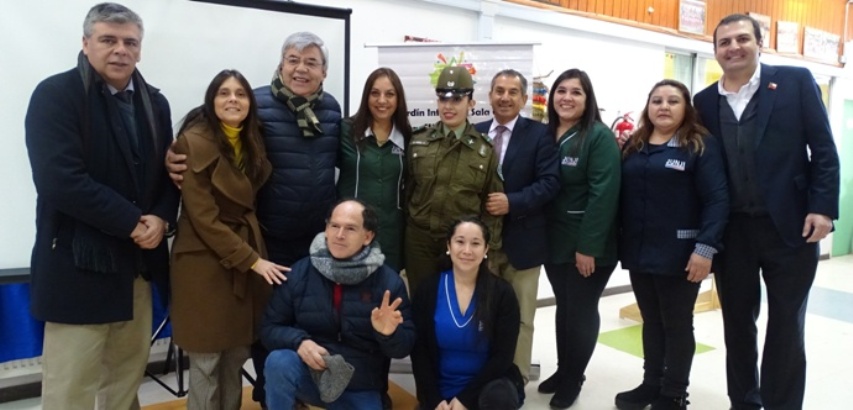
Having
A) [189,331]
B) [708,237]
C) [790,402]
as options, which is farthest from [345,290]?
[790,402]

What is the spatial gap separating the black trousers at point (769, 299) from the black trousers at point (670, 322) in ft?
0.57

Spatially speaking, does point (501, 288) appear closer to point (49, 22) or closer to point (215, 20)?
point (215, 20)

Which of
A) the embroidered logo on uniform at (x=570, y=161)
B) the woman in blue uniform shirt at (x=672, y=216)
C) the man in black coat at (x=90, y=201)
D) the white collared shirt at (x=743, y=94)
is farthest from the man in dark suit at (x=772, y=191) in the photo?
the man in black coat at (x=90, y=201)

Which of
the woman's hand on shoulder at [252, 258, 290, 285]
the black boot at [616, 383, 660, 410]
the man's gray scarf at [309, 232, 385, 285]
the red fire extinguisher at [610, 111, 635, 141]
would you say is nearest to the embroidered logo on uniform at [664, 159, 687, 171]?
the black boot at [616, 383, 660, 410]

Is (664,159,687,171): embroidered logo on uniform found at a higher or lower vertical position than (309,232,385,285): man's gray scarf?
higher

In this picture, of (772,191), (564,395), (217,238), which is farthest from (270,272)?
(772,191)

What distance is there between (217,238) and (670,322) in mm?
1920

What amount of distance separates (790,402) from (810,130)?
1124 mm

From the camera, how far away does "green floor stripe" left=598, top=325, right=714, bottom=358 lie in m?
3.92

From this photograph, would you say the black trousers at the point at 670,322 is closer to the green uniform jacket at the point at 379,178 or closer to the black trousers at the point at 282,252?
the green uniform jacket at the point at 379,178

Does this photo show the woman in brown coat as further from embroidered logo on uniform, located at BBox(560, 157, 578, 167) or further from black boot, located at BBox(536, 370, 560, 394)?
black boot, located at BBox(536, 370, 560, 394)

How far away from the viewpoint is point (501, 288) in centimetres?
246

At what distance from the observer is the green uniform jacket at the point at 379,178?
8.63ft

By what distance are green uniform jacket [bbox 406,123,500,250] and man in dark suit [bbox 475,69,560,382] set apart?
0.30ft
